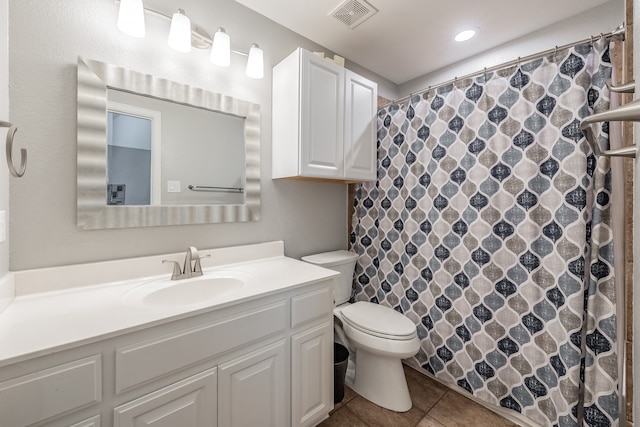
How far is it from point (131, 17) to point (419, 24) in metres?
1.66

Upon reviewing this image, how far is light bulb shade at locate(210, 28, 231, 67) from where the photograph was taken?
4.67 ft

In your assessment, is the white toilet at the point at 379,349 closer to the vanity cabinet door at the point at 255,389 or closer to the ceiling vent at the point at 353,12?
the vanity cabinet door at the point at 255,389

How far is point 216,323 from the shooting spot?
1.02 meters

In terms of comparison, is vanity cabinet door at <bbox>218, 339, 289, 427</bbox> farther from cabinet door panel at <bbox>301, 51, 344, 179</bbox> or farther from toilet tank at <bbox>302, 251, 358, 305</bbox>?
cabinet door panel at <bbox>301, 51, 344, 179</bbox>

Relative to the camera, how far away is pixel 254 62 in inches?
61.8

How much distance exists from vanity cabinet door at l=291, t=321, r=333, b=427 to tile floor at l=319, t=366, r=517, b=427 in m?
0.22

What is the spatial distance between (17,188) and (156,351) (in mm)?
880

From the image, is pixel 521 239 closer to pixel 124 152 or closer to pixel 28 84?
pixel 124 152

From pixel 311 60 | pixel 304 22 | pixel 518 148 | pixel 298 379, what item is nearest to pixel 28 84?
pixel 311 60

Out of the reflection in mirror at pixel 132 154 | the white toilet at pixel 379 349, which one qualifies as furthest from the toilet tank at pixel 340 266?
the reflection in mirror at pixel 132 154

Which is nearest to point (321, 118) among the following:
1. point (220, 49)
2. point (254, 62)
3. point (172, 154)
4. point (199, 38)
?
point (254, 62)

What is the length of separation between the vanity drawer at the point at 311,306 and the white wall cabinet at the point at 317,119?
70 centimetres

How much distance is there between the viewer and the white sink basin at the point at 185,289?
3.78 ft

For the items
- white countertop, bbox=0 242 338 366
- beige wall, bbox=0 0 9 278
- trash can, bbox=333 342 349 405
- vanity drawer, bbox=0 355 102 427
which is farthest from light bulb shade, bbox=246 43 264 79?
trash can, bbox=333 342 349 405
